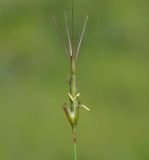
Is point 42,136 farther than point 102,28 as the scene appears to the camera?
No

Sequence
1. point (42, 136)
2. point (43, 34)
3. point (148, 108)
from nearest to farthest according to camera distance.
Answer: point (42, 136) < point (148, 108) < point (43, 34)

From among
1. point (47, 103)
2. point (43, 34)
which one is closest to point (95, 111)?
point (47, 103)

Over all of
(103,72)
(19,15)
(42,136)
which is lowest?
(42,136)

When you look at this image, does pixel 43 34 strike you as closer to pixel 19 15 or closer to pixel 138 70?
pixel 19 15

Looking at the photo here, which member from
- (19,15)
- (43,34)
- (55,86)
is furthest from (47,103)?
(19,15)

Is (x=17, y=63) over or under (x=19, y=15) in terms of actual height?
under

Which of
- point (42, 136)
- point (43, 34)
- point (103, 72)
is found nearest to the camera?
point (42, 136)
